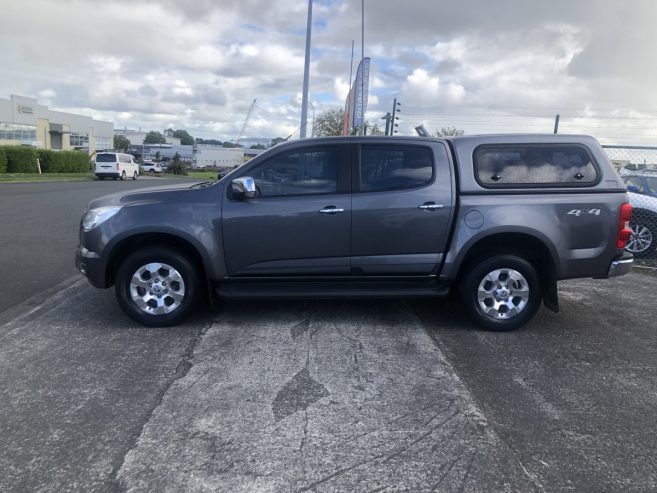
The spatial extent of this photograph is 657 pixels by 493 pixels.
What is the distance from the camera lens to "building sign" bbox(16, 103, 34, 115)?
222 feet

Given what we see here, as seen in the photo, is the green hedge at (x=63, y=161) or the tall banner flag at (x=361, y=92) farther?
the green hedge at (x=63, y=161)

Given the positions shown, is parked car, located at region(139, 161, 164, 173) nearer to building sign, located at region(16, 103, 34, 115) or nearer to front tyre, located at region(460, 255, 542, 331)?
building sign, located at region(16, 103, 34, 115)

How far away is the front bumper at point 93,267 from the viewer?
5.15 m

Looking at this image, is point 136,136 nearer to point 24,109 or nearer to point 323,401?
point 24,109

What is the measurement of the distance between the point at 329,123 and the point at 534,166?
23.6 metres

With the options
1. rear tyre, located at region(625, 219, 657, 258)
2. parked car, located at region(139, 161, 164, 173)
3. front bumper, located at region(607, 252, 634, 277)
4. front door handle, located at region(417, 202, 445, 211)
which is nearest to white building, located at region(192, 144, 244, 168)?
parked car, located at region(139, 161, 164, 173)

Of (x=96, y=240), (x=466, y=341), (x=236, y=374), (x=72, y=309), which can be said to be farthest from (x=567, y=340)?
(x=72, y=309)

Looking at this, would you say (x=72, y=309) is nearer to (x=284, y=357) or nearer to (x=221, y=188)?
(x=221, y=188)

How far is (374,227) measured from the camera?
17.1ft

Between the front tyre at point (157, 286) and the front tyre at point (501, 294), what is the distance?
9.03 ft

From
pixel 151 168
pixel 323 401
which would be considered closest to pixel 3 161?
pixel 151 168

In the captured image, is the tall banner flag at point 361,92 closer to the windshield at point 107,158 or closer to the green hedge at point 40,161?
the windshield at point 107,158

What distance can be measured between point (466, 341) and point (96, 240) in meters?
3.73

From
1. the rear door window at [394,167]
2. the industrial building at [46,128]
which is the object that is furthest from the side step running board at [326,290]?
the industrial building at [46,128]
